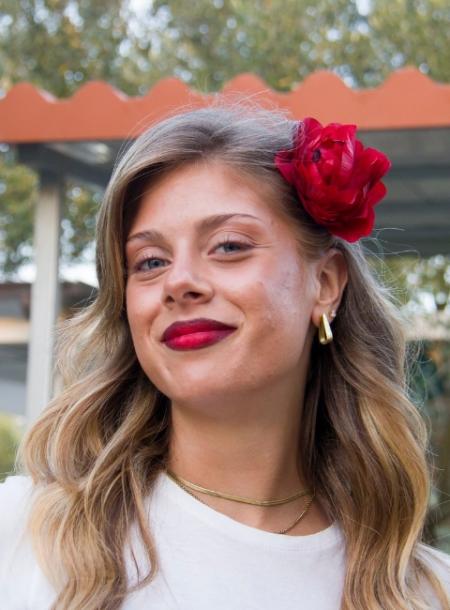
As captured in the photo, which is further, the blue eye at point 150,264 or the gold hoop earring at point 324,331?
the gold hoop earring at point 324,331

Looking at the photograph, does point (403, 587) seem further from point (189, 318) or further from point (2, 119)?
point (2, 119)

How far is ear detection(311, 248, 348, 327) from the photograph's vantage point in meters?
2.12

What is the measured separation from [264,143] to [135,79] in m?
8.75

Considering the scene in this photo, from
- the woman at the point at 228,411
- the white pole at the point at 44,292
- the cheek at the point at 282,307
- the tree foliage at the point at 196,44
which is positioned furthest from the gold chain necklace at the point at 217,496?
the tree foliage at the point at 196,44

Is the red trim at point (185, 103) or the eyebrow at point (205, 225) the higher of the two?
the red trim at point (185, 103)

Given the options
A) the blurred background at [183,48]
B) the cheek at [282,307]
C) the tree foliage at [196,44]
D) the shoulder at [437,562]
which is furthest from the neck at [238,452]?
the tree foliage at [196,44]

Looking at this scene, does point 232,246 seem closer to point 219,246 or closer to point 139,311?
point 219,246

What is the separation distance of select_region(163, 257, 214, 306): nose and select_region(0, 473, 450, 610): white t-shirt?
1.23 ft

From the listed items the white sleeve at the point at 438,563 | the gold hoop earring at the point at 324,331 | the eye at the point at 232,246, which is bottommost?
the white sleeve at the point at 438,563

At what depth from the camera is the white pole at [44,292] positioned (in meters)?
4.62

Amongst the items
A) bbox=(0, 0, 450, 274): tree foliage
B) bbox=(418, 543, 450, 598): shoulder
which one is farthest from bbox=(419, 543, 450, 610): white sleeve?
bbox=(0, 0, 450, 274): tree foliage

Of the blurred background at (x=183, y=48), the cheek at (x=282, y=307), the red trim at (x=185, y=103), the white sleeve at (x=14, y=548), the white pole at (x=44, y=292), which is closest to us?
the white sleeve at (x=14, y=548)

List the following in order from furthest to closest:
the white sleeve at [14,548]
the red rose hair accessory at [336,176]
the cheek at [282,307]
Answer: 1. the red rose hair accessory at [336,176]
2. the cheek at [282,307]
3. the white sleeve at [14,548]

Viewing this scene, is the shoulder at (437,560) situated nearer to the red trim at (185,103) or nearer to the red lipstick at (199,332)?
the red lipstick at (199,332)
